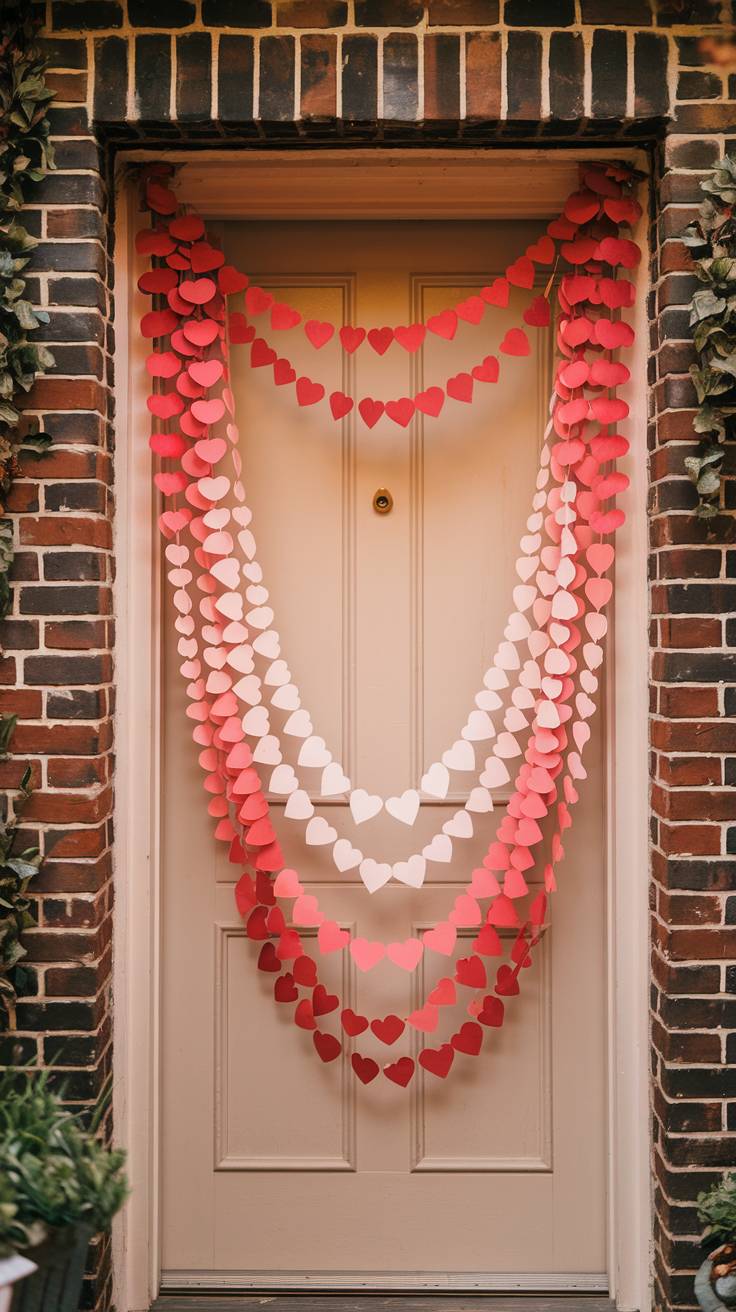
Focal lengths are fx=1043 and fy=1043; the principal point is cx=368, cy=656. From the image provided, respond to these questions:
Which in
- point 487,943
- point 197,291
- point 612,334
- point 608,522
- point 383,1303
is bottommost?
point 383,1303

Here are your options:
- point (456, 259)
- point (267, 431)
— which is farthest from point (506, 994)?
point (456, 259)

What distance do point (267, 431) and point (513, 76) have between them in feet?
2.95

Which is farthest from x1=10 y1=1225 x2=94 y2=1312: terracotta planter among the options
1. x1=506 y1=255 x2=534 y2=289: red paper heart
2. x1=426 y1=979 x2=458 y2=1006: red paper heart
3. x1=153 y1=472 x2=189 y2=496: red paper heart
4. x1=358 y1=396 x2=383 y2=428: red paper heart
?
x1=506 y1=255 x2=534 y2=289: red paper heart

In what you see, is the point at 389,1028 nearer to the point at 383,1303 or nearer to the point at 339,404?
the point at 383,1303

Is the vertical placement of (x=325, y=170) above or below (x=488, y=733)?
above

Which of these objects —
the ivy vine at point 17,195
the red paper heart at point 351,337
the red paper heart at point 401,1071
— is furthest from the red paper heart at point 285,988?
the red paper heart at point 351,337

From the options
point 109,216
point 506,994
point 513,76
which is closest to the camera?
point 513,76

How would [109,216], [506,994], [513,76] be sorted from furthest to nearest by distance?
[506,994] < [109,216] < [513,76]

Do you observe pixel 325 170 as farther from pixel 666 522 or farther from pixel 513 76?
pixel 666 522

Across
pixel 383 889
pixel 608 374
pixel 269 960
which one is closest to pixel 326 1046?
pixel 269 960

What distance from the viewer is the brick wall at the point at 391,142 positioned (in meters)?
2.04

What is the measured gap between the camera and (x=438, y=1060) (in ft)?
7.70

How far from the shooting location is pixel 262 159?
7.21 ft

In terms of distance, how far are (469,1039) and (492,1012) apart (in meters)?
0.08
